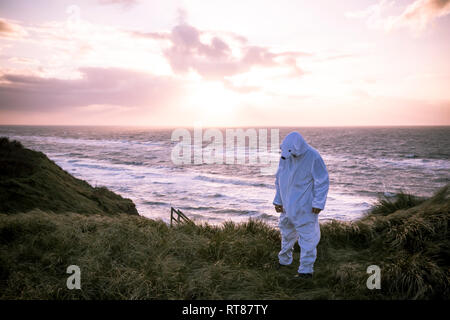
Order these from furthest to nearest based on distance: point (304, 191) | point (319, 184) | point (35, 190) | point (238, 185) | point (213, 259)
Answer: point (238, 185) → point (35, 190) → point (213, 259) → point (304, 191) → point (319, 184)

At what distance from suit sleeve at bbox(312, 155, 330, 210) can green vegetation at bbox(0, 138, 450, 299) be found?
1.00 m

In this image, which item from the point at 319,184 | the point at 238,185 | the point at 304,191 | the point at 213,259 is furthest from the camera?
the point at 238,185

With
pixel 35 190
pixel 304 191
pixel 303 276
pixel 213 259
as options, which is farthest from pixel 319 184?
pixel 35 190

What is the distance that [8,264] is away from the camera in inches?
153

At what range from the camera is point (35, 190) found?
7.82 m

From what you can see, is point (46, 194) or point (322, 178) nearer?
point (322, 178)

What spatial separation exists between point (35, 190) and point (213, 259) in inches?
235

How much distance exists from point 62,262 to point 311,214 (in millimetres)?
3544

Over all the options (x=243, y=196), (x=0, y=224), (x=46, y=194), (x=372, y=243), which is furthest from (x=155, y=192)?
(x=372, y=243)

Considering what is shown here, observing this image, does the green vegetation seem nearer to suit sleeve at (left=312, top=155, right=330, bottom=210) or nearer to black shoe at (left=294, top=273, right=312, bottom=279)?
black shoe at (left=294, top=273, right=312, bottom=279)

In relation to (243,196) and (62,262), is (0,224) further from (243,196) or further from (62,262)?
(243,196)

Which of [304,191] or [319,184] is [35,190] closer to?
[304,191]

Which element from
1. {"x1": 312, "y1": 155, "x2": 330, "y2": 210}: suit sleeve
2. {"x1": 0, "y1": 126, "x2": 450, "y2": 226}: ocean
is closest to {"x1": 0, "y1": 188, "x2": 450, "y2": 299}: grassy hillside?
{"x1": 312, "y1": 155, "x2": 330, "y2": 210}: suit sleeve
